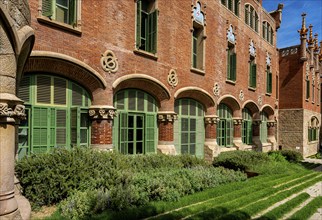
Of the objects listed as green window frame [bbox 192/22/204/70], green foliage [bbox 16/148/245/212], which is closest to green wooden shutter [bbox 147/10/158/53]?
green window frame [bbox 192/22/204/70]

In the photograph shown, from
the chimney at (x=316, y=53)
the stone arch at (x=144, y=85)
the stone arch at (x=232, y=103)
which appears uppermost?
the chimney at (x=316, y=53)

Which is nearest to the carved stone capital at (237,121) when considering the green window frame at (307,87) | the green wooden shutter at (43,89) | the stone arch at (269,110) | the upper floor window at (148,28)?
the stone arch at (269,110)

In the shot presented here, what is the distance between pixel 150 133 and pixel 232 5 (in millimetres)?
10212

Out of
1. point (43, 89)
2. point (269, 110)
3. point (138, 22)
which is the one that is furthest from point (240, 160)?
point (269, 110)

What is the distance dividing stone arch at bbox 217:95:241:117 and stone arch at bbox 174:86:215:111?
107cm

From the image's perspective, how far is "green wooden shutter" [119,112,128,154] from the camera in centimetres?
942

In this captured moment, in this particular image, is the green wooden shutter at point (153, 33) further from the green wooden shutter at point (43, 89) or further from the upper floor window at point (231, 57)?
the upper floor window at point (231, 57)

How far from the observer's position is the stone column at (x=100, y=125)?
27.2 ft

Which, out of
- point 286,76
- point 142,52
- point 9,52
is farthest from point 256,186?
point 286,76

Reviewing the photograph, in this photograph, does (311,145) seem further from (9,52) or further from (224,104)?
(9,52)

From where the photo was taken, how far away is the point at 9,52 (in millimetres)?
3934

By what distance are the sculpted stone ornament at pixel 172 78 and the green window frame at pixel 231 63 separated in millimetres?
5388

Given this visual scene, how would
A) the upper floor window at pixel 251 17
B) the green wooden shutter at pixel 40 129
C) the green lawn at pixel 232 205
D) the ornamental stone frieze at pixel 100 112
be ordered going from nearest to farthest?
the green lawn at pixel 232 205, the green wooden shutter at pixel 40 129, the ornamental stone frieze at pixel 100 112, the upper floor window at pixel 251 17

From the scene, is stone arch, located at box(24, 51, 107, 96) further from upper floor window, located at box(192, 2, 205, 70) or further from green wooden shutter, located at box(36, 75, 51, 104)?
upper floor window, located at box(192, 2, 205, 70)
